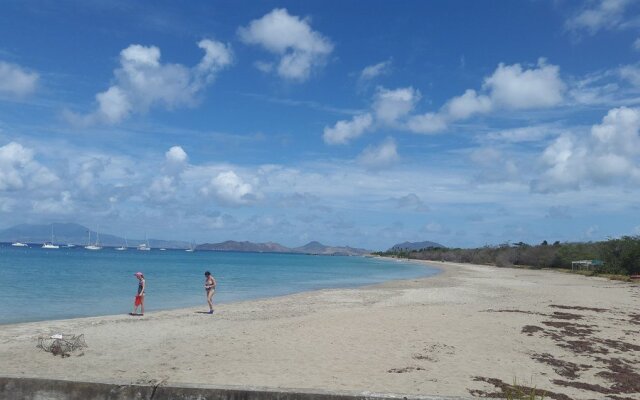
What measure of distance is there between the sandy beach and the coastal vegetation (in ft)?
127

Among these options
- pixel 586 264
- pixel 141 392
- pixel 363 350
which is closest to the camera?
→ pixel 141 392

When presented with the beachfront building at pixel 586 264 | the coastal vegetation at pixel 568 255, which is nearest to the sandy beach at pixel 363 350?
the coastal vegetation at pixel 568 255

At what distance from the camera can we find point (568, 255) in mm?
75062

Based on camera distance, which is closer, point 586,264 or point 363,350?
point 363,350

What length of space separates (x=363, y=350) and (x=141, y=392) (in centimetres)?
866

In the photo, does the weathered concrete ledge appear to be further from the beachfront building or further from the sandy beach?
→ the beachfront building

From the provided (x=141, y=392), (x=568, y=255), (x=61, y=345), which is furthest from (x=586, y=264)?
(x=141, y=392)

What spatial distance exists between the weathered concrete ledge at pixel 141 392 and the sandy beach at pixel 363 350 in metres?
0.14

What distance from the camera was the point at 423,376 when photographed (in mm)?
10156

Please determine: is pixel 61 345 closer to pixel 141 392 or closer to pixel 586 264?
pixel 141 392

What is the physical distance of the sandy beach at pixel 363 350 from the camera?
9.84m

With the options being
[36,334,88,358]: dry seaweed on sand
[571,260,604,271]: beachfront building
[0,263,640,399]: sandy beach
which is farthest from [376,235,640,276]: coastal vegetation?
[36,334,88,358]: dry seaweed on sand

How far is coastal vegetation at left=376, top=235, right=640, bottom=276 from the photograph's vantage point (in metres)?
54.6

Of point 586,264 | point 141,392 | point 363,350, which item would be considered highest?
point 586,264
